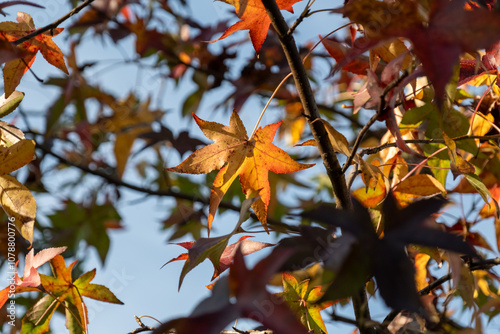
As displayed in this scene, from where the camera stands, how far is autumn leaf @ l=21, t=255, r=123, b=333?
28.1 inches

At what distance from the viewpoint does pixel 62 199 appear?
→ 186 centimetres

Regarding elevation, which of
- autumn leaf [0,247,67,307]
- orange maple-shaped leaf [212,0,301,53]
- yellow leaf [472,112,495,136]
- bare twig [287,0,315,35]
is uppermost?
orange maple-shaped leaf [212,0,301,53]

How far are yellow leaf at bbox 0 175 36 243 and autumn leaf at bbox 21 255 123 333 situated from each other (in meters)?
0.13

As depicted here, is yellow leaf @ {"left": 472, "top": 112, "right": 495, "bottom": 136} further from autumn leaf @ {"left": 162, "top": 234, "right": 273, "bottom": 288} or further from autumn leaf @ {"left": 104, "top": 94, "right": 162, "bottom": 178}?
autumn leaf @ {"left": 104, "top": 94, "right": 162, "bottom": 178}

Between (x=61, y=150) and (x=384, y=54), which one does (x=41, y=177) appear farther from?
(x=384, y=54)

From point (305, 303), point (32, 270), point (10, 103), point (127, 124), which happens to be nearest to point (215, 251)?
point (305, 303)

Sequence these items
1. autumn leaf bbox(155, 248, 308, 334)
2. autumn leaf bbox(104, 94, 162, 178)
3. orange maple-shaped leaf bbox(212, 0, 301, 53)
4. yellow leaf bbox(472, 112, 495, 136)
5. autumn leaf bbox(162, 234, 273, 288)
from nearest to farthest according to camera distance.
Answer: autumn leaf bbox(155, 248, 308, 334) < autumn leaf bbox(162, 234, 273, 288) < orange maple-shaped leaf bbox(212, 0, 301, 53) < yellow leaf bbox(472, 112, 495, 136) < autumn leaf bbox(104, 94, 162, 178)

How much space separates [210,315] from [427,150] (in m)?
0.55

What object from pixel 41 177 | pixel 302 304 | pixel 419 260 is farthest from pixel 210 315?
pixel 41 177

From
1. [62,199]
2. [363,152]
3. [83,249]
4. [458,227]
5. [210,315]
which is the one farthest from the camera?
[62,199]

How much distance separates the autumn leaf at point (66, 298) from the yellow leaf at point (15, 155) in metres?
0.18

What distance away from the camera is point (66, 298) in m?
0.76

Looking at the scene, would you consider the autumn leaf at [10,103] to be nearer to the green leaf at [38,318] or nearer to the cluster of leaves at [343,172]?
the cluster of leaves at [343,172]

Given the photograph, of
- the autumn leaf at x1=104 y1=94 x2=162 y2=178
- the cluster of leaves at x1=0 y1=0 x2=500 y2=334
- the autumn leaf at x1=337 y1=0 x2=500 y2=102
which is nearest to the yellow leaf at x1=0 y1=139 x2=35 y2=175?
the cluster of leaves at x1=0 y1=0 x2=500 y2=334
